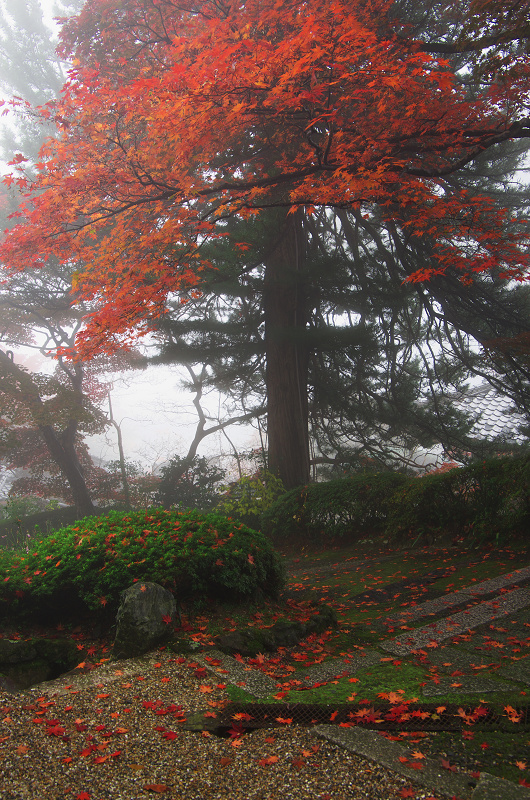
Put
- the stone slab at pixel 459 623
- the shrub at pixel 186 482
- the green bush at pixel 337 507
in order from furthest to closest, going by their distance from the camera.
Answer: the shrub at pixel 186 482 → the green bush at pixel 337 507 → the stone slab at pixel 459 623

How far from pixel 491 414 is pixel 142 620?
1192cm

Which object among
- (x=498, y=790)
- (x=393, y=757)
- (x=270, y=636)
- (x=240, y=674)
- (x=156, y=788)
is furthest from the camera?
(x=270, y=636)

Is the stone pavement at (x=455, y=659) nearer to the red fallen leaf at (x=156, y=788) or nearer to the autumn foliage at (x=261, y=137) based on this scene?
the red fallen leaf at (x=156, y=788)

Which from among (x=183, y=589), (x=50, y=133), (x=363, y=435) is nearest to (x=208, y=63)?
(x=183, y=589)

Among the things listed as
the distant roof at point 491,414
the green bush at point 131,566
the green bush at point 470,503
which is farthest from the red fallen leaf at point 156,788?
the distant roof at point 491,414

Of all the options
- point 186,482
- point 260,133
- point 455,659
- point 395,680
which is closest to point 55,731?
point 395,680

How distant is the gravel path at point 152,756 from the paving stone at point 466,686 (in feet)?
2.43

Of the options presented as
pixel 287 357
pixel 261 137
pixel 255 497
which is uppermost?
pixel 261 137

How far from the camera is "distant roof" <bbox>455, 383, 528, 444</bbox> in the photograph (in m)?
10.8

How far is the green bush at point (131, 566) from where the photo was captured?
11.9 ft

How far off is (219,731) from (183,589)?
4.86 ft

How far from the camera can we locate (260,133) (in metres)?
7.79

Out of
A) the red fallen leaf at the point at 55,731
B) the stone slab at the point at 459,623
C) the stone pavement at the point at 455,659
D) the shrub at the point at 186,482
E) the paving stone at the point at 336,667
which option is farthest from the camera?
the shrub at the point at 186,482

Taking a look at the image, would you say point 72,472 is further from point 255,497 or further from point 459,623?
→ point 459,623
